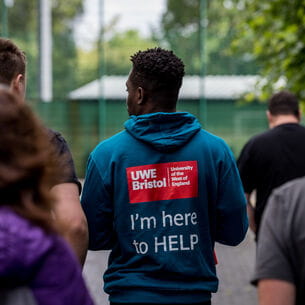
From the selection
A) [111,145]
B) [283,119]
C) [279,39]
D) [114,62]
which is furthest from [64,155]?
[114,62]

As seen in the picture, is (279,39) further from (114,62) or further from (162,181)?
(114,62)

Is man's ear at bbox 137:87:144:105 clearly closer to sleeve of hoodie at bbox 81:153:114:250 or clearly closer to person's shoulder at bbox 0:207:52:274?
sleeve of hoodie at bbox 81:153:114:250

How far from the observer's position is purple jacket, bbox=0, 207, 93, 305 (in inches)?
76.7

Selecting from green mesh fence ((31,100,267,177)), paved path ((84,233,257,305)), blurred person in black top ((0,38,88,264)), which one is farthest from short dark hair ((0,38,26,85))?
green mesh fence ((31,100,267,177))

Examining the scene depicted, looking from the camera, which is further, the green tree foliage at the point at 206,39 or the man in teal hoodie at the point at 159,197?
the green tree foliage at the point at 206,39

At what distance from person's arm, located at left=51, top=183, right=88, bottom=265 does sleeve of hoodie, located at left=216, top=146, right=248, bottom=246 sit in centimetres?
72

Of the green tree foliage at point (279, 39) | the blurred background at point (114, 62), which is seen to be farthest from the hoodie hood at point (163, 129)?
the blurred background at point (114, 62)

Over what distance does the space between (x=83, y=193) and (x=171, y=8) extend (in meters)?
17.1

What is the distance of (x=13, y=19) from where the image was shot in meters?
20.4

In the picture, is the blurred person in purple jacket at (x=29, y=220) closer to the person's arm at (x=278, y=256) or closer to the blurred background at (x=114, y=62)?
the person's arm at (x=278, y=256)

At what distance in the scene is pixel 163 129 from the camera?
3.61 meters

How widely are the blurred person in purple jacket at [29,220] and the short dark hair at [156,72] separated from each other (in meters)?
1.62

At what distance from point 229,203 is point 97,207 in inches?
24.9

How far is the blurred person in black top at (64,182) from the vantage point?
321 cm
